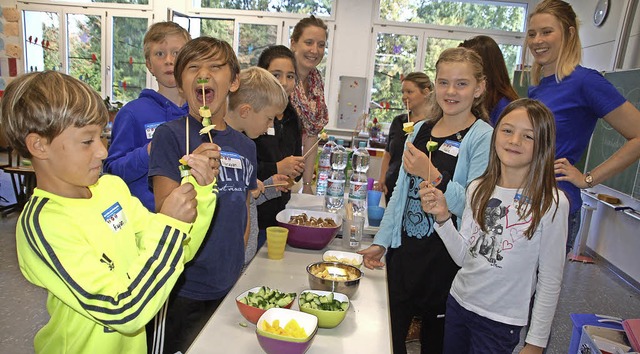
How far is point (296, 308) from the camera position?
4.61 ft

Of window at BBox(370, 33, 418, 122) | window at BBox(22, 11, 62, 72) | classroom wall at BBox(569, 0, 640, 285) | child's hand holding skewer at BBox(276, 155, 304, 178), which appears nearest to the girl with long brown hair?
child's hand holding skewer at BBox(276, 155, 304, 178)

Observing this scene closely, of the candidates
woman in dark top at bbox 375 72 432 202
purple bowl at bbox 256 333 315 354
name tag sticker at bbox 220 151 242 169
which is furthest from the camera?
woman in dark top at bbox 375 72 432 202

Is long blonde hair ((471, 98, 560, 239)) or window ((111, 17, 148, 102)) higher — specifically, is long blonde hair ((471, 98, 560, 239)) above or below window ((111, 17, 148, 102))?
below

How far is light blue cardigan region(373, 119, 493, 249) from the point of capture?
171 centimetres

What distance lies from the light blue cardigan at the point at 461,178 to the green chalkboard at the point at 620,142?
127 inches

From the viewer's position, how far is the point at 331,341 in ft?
4.09

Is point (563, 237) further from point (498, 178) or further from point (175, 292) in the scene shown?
point (175, 292)

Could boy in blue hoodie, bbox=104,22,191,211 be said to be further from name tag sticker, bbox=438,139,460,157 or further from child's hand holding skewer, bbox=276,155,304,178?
name tag sticker, bbox=438,139,460,157

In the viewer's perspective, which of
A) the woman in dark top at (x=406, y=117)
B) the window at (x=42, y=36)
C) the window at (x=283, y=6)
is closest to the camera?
the woman in dark top at (x=406, y=117)

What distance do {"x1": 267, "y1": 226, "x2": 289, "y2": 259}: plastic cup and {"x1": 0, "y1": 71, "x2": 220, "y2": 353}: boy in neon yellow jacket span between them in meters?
0.58

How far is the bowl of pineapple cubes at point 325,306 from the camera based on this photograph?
4.17 feet

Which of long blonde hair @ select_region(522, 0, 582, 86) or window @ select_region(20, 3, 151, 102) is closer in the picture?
long blonde hair @ select_region(522, 0, 582, 86)

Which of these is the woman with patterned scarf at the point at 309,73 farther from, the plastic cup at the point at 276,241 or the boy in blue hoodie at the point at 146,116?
the plastic cup at the point at 276,241

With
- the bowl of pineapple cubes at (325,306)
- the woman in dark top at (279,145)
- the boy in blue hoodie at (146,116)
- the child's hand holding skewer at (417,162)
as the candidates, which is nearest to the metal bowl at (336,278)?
the bowl of pineapple cubes at (325,306)
